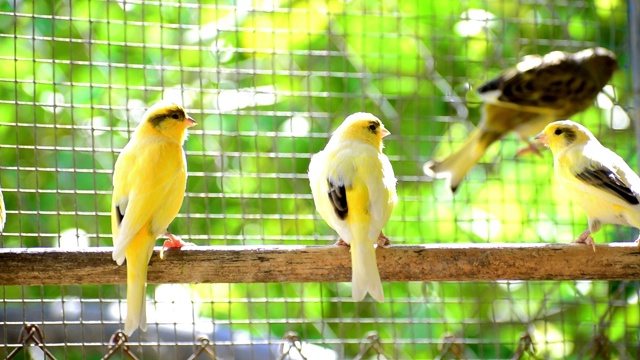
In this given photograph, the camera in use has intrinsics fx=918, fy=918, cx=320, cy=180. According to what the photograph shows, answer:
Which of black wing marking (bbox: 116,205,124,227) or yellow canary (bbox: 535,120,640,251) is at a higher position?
yellow canary (bbox: 535,120,640,251)

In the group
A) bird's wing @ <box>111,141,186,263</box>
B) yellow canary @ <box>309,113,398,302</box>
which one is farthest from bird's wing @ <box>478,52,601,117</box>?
bird's wing @ <box>111,141,186,263</box>

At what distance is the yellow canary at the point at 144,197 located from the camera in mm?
2750

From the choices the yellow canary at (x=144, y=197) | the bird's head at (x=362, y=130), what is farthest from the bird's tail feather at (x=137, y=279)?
the bird's head at (x=362, y=130)

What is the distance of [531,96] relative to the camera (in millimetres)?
4637

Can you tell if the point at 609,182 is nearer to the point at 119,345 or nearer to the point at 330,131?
the point at 119,345

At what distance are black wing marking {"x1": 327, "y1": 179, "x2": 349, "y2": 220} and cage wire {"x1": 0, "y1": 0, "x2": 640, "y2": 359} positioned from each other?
4.91 feet

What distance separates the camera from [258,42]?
5.19 m

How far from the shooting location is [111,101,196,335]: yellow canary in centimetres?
275

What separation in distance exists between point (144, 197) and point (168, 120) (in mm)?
421

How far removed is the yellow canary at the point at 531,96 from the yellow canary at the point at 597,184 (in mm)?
1059

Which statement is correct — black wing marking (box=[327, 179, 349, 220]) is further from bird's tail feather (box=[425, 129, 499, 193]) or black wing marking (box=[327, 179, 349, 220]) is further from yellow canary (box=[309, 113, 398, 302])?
bird's tail feather (box=[425, 129, 499, 193])

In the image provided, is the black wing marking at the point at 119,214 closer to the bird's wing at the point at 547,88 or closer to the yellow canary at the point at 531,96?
the yellow canary at the point at 531,96

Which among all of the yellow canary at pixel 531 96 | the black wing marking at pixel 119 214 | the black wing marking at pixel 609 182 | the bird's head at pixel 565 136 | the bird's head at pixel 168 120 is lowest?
the black wing marking at pixel 119 214

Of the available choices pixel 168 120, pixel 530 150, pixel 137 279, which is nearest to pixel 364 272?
pixel 137 279
